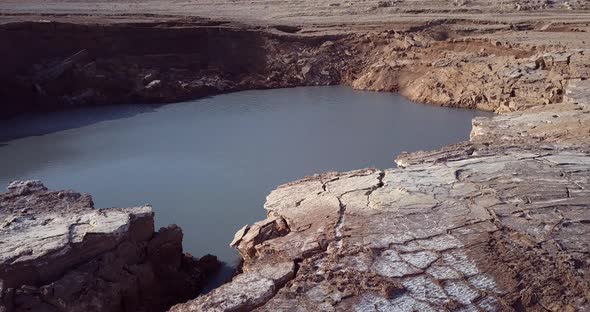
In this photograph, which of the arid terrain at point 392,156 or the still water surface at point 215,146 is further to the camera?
the still water surface at point 215,146

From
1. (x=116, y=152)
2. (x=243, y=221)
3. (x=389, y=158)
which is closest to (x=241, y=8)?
(x=116, y=152)

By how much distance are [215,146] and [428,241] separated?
5.73m

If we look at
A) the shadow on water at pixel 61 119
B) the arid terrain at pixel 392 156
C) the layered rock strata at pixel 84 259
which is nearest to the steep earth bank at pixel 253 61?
the arid terrain at pixel 392 156

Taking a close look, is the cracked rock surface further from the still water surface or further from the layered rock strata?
the still water surface

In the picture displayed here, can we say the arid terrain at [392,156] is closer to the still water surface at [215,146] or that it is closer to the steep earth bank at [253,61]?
the steep earth bank at [253,61]

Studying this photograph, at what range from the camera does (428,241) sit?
4.12 metres

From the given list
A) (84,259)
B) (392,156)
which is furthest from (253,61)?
(84,259)

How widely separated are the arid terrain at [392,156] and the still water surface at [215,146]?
33.9 inches

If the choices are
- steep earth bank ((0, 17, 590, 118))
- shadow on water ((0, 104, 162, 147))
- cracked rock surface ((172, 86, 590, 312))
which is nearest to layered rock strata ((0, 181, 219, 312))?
cracked rock surface ((172, 86, 590, 312))

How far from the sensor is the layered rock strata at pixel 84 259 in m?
4.04

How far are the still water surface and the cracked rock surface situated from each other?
1.55m

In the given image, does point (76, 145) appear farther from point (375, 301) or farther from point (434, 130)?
point (375, 301)

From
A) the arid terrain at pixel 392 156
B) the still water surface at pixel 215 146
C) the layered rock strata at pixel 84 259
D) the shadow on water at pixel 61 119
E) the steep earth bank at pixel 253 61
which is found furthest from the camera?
the steep earth bank at pixel 253 61

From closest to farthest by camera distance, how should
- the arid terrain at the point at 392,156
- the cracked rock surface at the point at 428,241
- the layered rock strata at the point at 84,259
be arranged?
the cracked rock surface at the point at 428,241, the arid terrain at the point at 392,156, the layered rock strata at the point at 84,259
